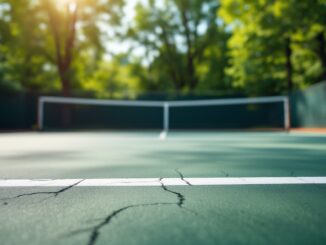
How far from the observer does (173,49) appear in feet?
119

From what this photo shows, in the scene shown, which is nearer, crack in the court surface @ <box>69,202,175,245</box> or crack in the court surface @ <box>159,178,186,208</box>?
crack in the court surface @ <box>69,202,175,245</box>

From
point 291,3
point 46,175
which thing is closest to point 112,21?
point 291,3

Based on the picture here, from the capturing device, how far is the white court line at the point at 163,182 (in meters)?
3.08

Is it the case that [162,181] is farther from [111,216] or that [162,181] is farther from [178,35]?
[178,35]

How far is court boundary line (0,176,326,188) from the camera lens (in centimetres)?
307

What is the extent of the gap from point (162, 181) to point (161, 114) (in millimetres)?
19549

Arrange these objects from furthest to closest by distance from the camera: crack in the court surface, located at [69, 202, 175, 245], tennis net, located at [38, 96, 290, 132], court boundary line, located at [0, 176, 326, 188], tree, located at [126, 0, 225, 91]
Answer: tree, located at [126, 0, 225, 91] → tennis net, located at [38, 96, 290, 132] → court boundary line, located at [0, 176, 326, 188] → crack in the court surface, located at [69, 202, 175, 245]

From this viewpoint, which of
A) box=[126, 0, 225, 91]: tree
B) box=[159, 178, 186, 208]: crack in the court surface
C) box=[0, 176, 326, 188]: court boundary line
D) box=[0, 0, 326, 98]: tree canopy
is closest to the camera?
box=[159, 178, 186, 208]: crack in the court surface

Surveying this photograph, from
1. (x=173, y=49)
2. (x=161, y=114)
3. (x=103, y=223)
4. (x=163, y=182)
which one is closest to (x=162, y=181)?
(x=163, y=182)

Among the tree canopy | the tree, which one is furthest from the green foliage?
the tree

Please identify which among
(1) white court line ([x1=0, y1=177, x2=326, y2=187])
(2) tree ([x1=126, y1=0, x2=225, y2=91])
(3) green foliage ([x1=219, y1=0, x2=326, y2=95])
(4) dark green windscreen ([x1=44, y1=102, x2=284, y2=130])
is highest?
(2) tree ([x1=126, y1=0, x2=225, y2=91])

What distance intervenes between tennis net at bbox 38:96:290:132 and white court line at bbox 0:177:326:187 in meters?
18.3

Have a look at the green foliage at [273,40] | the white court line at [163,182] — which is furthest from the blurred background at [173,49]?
the white court line at [163,182]

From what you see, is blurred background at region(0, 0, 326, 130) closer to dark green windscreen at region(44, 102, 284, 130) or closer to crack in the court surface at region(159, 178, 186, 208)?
dark green windscreen at region(44, 102, 284, 130)
